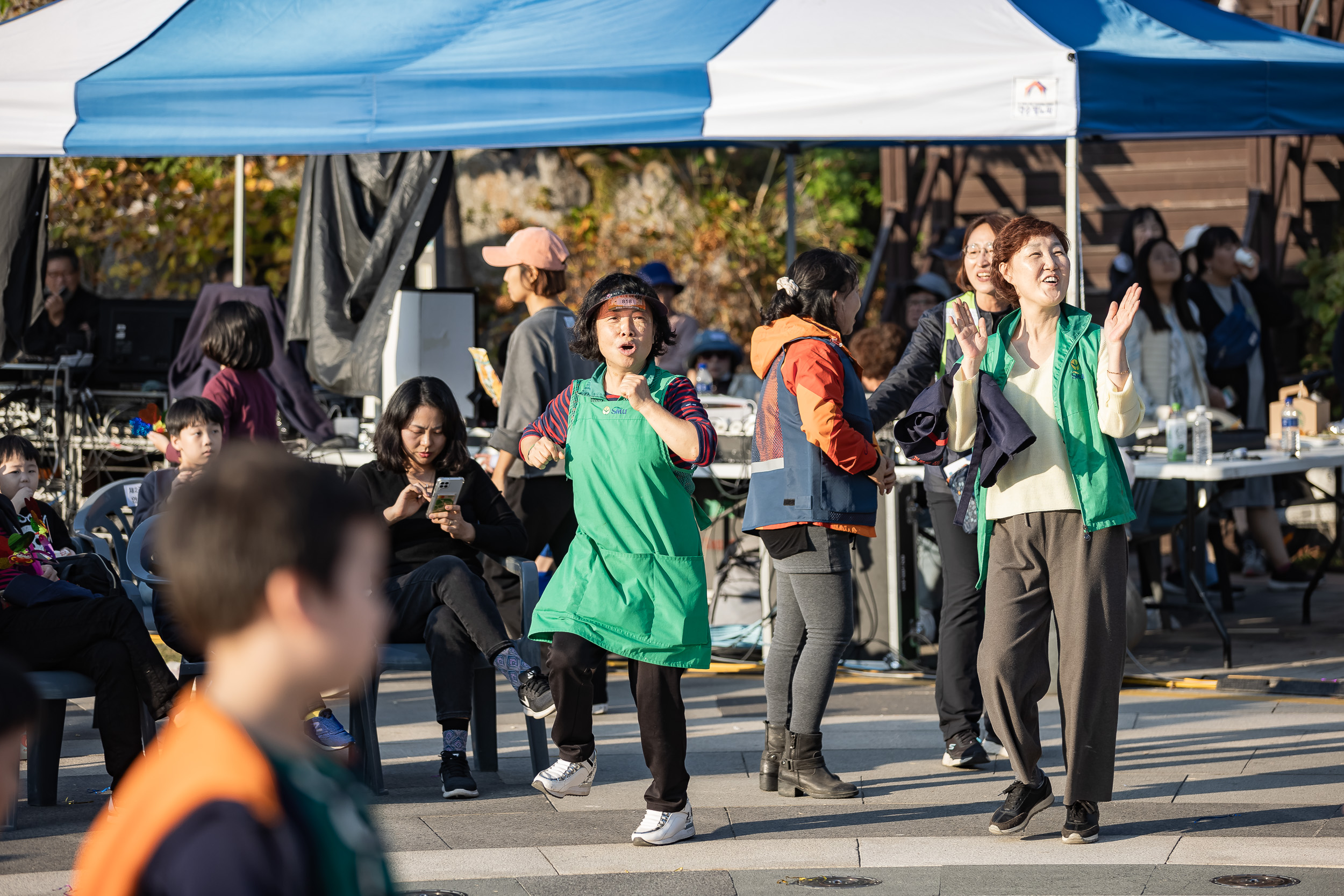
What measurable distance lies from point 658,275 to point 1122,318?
520cm

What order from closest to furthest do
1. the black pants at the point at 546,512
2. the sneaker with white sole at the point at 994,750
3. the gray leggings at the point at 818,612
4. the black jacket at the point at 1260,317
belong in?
the gray leggings at the point at 818,612 → the sneaker with white sole at the point at 994,750 → the black pants at the point at 546,512 → the black jacket at the point at 1260,317

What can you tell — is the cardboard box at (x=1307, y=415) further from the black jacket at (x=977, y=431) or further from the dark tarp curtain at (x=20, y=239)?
the dark tarp curtain at (x=20, y=239)

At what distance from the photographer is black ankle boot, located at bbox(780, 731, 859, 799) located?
5145 mm

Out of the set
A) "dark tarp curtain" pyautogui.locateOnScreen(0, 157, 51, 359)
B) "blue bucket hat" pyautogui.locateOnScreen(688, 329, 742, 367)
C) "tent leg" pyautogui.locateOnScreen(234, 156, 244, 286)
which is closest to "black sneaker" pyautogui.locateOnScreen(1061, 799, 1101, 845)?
"tent leg" pyautogui.locateOnScreen(234, 156, 244, 286)

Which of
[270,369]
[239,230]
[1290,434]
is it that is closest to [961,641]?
[1290,434]

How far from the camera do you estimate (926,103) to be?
6242mm

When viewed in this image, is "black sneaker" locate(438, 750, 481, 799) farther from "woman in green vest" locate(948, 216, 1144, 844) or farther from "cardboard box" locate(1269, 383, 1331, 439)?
"cardboard box" locate(1269, 383, 1331, 439)

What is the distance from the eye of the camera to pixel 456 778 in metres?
5.18

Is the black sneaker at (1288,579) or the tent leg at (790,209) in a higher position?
the tent leg at (790,209)

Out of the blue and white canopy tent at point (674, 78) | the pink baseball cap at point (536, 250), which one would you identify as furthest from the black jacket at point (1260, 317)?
the pink baseball cap at point (536, 250)

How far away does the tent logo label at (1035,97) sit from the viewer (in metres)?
6.14

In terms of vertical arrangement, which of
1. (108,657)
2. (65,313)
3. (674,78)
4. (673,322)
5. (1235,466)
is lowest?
(108,657)

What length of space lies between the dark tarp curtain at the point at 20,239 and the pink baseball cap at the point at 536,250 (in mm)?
3293

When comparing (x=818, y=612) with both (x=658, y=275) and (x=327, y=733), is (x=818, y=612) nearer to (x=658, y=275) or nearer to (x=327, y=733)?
(x=327, y=733)
